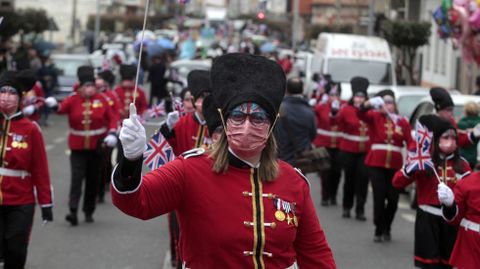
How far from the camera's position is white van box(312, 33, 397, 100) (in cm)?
2445

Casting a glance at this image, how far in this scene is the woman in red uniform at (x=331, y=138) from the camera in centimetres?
1453

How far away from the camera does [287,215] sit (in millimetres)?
4582

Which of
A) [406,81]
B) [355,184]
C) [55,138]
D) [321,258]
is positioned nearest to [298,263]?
[321,258]

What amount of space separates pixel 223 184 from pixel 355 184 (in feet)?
30.3

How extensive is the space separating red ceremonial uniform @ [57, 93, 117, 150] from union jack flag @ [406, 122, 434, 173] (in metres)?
4.76

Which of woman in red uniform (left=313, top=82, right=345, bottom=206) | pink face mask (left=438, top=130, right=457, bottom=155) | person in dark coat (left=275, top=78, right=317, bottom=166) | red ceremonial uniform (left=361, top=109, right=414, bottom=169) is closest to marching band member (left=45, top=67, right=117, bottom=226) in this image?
person in dark coat (left=275, top=78, right=317, bottom=166)

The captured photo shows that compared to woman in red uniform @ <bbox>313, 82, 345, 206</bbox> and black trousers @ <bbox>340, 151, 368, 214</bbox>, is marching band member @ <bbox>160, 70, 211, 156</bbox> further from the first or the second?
woman in red uniform @ <bbox>313, 82, 345, 206</bbox>

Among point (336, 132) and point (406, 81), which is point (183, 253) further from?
point (406, 81)

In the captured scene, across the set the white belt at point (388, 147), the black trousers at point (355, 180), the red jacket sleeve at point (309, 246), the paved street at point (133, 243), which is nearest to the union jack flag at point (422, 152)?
the paved street at point (133, 243)

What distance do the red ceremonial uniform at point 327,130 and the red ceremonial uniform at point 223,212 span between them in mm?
10220

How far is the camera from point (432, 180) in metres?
8.77

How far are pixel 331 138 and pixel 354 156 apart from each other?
147 centimetres

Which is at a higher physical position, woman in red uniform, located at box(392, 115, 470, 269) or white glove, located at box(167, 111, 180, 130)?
white glove, located at box(167, 111, 180, 130)

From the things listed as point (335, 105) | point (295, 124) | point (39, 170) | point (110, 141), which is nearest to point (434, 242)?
point (295, 124)
